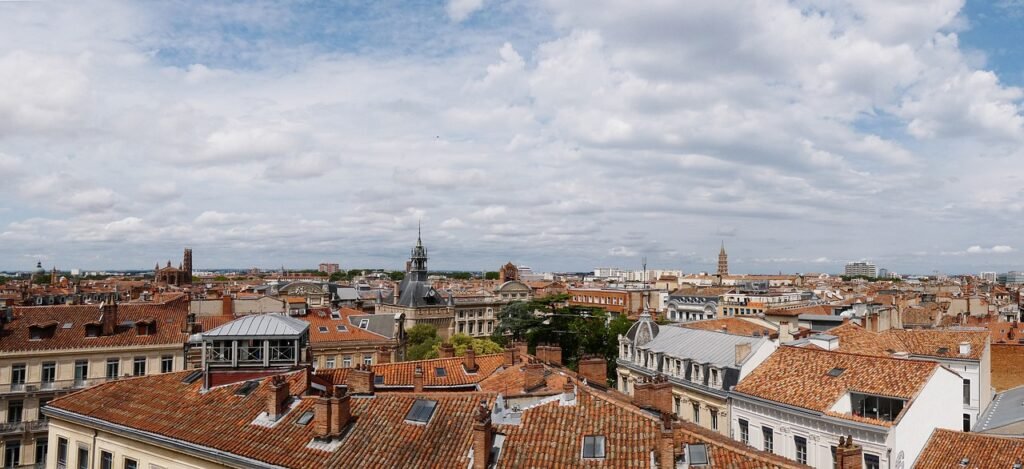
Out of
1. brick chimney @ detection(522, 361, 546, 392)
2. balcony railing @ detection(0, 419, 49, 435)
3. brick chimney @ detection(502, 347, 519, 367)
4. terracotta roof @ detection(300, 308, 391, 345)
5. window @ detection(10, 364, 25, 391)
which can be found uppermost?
brick chimney @ detection(522, 361, 546, 392)

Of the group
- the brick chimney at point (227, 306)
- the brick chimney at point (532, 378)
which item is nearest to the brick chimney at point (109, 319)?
the brick chimney at point (227, 306)

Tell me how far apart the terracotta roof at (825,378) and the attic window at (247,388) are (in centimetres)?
2480

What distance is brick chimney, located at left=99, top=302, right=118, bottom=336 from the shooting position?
4838 cm

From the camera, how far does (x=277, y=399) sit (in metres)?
22.3

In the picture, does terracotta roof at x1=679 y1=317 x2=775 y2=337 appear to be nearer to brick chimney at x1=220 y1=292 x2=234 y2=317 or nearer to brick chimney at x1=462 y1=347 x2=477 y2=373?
brick chimney at x1=462 y1=347 x2=477 y2=373

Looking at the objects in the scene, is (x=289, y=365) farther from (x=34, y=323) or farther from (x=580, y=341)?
(x=580, y=341)

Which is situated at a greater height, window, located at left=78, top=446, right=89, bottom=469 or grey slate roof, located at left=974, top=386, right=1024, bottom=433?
window, located at left=78, top=446, right=89, bottom=469

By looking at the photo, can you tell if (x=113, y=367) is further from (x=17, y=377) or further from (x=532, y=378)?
(x=532, y=378)

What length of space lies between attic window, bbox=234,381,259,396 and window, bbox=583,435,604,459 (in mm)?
12536

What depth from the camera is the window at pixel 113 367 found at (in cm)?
4716

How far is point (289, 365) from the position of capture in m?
28.9

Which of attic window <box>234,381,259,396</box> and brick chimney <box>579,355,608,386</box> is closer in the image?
attic window <box>234,381,259,396</box>

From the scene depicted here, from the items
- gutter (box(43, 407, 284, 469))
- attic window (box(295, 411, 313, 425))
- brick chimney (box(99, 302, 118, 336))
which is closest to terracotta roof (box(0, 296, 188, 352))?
brick chimney (box(99, 302, 118, 336))

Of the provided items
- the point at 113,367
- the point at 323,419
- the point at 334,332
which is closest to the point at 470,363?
the point at 323,419
